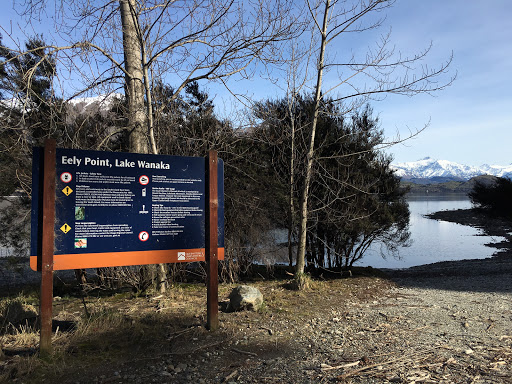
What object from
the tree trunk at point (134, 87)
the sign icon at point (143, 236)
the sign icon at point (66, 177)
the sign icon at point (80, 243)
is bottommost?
the sign icon at point (80, 243)

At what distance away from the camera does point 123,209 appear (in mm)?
4562

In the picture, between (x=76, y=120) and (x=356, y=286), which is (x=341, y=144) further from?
(x=76, y=120)

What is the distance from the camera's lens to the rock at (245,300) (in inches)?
233

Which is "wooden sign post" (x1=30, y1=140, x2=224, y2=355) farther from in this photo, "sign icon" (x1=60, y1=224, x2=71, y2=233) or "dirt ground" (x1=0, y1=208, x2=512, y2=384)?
"dirt ground" (x1=0, y1=208, x2=512, y2=384)

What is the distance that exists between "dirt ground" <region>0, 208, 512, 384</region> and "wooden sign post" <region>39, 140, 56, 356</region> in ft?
0.87

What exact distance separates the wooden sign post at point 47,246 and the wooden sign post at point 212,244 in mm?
1838

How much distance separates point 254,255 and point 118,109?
451 cm

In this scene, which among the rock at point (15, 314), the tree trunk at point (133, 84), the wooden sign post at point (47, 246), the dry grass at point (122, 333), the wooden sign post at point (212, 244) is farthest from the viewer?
the tree trunk at point (133, 84)

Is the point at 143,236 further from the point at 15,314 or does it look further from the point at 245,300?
the point at 15,314

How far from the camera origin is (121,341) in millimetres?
4543

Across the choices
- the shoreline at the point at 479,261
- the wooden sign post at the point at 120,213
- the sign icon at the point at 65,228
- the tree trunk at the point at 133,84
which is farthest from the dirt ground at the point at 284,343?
the shoreline at the point at 479,261

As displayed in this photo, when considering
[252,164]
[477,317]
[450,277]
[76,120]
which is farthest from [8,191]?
[450,277]

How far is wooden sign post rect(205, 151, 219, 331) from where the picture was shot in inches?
198

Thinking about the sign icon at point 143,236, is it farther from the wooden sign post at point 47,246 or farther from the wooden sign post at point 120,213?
the wooden sign post at point 47,246
